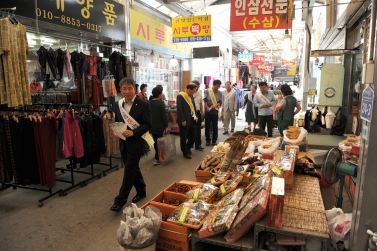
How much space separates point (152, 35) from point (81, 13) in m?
3.61

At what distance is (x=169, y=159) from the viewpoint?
21.7 ft

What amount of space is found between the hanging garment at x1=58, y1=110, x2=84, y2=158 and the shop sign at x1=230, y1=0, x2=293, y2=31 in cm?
434

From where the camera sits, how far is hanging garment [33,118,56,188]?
4.10 metres

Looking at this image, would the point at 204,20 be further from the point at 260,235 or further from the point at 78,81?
the point at 260,235

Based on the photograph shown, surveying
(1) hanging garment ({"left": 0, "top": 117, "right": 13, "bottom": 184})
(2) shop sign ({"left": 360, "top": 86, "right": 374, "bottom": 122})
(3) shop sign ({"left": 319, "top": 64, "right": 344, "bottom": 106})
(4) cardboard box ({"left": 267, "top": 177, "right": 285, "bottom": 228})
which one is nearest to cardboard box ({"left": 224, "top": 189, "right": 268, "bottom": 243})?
(4) cardboard box ({"left": 267, "top": 177, "right": 285, "bottom": 228})

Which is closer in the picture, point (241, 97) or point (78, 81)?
point (78, 81)

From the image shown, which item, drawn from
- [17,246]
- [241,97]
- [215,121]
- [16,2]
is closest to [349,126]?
[215,121]

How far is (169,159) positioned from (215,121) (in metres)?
2.05

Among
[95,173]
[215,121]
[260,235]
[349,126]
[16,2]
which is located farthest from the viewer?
[215,121]

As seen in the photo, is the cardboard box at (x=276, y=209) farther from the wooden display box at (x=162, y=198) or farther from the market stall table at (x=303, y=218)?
the wooden display box at (x=162, y=198)

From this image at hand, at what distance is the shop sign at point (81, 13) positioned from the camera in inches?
183

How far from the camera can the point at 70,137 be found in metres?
4.46

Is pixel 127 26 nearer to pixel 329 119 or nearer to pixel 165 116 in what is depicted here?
pixel 165 116

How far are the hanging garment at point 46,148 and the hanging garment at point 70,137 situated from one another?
21 cm
